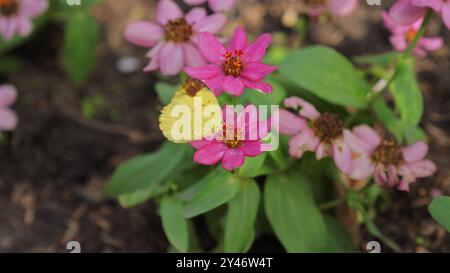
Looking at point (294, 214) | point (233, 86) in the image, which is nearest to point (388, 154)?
point (294, 214)

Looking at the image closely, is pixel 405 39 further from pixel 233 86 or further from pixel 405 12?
pixel 233 86

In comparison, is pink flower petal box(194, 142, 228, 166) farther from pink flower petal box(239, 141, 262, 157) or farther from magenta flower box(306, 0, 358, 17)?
magenta flower box(306, 0, 358, 17)

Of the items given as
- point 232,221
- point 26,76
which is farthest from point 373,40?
point 26,76

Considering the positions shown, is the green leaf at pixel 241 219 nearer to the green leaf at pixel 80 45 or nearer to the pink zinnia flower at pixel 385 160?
the pink zinnia flower at pixel 385 160

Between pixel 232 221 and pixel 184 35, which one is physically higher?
pixel 184 35

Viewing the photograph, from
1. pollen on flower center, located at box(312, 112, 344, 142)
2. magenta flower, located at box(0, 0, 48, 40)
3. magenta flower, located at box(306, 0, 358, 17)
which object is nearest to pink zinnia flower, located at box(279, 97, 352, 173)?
pollen on flower center, located at box(312, 112, 344, 142)

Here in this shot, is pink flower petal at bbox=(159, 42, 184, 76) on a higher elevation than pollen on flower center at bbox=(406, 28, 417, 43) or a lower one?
lower
